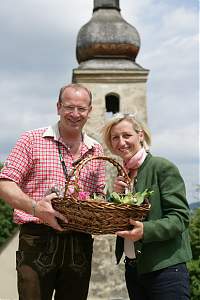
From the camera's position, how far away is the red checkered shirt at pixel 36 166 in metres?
3.32

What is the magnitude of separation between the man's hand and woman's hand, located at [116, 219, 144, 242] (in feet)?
1.14

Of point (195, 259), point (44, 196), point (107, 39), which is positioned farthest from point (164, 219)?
point (107, 39)

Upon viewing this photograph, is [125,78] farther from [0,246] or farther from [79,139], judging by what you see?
[0,246]

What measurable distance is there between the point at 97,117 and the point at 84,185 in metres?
6.20

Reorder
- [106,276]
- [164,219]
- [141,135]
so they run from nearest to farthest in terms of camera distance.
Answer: [164,219], [141,135], [106,276]

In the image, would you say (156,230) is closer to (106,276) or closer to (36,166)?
(36,166)

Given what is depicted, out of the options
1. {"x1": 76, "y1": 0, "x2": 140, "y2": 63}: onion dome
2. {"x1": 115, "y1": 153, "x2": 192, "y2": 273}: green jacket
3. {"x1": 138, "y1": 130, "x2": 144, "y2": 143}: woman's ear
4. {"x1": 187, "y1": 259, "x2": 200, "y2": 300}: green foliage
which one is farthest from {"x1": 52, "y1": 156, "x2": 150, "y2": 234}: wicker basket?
{"x1": 76, "y1": 0, "x2": 140, "y2": 63}: onion dome

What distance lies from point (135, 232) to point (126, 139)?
0.60 m

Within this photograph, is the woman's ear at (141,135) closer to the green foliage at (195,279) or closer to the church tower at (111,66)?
the green foliage at (195,279)

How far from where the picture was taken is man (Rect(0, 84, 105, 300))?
A: 3.30 meters

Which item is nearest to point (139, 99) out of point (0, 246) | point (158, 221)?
point (158, 221)

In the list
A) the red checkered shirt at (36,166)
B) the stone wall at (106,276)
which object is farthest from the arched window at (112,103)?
the red checkered shirt at (36,166)

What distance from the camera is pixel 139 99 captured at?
32.6 ft

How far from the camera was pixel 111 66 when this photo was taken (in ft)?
32.7
